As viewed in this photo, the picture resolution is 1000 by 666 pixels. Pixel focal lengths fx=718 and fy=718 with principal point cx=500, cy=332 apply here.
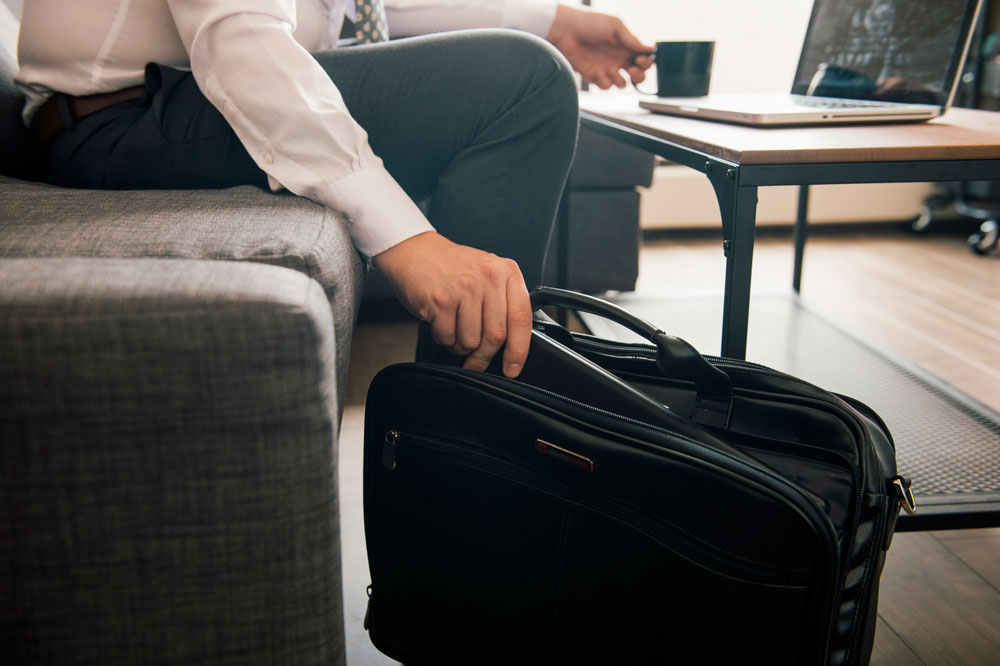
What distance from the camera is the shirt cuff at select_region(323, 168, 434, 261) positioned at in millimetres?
612

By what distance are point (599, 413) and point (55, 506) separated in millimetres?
338

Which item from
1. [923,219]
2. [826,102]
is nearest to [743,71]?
[923,219]

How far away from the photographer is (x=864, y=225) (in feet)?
9.57

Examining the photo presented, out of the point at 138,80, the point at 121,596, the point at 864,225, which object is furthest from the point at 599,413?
the point at 864,225

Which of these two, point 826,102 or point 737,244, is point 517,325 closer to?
point 737,244

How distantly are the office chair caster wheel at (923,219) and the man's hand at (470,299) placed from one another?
106 inches

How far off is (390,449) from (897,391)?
0.90 metres

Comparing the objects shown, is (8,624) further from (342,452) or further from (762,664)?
(342,452)

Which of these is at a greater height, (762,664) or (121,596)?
(121,596)

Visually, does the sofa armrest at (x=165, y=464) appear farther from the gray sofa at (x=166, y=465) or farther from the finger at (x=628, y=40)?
the finger at (x=628, y=40)

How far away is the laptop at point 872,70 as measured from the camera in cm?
88

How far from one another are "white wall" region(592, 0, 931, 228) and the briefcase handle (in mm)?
2052

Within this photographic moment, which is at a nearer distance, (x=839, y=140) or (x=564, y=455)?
(x=564, y=455)

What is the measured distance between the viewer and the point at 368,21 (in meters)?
0.95
